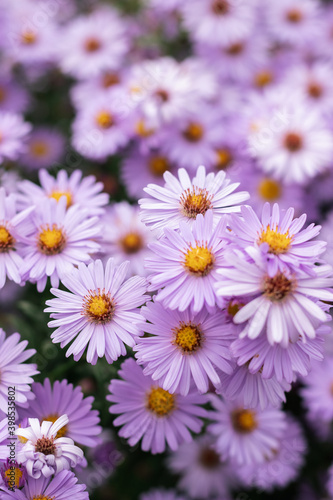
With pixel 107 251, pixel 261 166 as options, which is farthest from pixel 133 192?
pixel 261 166

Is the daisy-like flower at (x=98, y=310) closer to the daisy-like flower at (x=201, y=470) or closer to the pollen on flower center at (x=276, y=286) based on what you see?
the pollen on flower center at (x=276, y=286)

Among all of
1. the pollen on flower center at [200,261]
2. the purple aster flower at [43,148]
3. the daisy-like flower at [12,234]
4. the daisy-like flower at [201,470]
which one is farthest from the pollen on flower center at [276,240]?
the purple aster flower at [43,148]

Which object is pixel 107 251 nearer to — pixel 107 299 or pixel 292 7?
pixel 107 299

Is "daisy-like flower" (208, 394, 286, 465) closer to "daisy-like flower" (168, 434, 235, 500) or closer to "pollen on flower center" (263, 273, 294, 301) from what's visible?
"daisy-like flower" (168, 434, 235, 500)

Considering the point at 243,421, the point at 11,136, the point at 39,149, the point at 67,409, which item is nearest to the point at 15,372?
the point at 67,409

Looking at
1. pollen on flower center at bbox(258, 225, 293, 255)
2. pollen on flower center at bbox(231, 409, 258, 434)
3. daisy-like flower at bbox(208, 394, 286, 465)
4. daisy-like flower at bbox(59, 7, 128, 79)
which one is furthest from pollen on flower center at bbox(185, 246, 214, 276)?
daisy-like flower at bbox(59, 7, 128, 79)

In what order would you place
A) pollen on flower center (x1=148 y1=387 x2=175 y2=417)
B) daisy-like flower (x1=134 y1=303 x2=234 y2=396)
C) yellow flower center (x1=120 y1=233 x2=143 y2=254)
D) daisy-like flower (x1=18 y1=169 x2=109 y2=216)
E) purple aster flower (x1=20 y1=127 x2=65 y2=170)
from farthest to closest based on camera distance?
purple aster flower (x1=20 y1=127 x2=65 y2=170), yellow flower center (x1=120 y1=233 x2=143 y2=254), daisy-like flower (x1=18 y1=169 x2=109 y2=216), pollen on flower center (x1=148 y1=387 x2=175 y2=417), daisy-like flower (x1=134 y1=303 x2=234 y2=396)

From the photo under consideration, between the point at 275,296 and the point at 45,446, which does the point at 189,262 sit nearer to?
the point at 275,296
